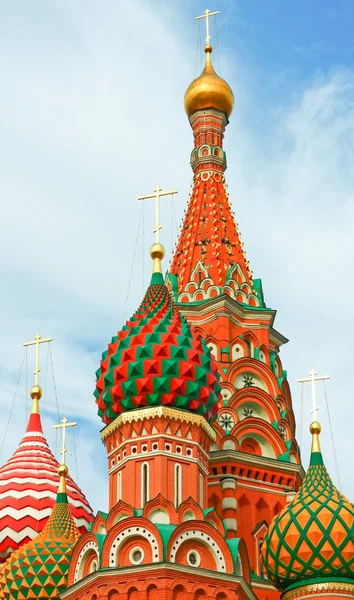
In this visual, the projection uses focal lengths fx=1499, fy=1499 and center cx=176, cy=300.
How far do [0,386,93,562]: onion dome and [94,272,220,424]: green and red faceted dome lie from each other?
4.97 m

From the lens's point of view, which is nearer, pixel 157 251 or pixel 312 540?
pixel 312 540

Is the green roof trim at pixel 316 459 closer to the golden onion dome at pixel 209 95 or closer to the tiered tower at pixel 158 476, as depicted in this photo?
the tiered tower at pixel 158 476

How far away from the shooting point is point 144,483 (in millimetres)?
24828

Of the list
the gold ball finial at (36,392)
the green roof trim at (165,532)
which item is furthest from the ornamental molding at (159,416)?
the gold ball finial at (36,392)

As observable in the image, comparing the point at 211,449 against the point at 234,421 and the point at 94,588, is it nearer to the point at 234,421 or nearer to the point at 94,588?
the point at 234,421

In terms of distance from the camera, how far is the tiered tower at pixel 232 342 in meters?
28.6

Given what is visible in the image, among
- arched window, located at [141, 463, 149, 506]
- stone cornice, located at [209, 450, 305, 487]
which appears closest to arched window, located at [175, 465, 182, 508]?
arched window, located at [141, 463, 149, 506]

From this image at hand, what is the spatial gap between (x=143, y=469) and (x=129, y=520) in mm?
1380

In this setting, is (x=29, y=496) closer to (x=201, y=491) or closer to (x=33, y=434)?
(x=33, y=434)

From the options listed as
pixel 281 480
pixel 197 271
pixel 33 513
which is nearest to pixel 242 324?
pixel 197 271

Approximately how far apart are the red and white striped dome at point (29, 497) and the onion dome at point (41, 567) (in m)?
2.74

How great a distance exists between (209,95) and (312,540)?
12.3m

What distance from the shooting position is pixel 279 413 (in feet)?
98.0

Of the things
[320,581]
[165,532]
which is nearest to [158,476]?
[165,532]
